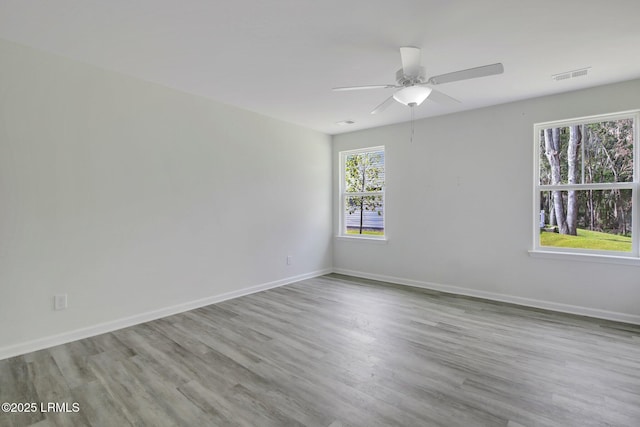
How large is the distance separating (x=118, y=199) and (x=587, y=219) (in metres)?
5.11

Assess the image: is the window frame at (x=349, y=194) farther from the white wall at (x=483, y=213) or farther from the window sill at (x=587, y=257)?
the window sill at (x=587, y=257)

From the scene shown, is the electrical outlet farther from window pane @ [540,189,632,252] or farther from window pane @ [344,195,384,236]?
window pane @ [540,189,632,252]

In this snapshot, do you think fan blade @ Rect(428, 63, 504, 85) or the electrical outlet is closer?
fan blade @ Rect(428, 63, 504, 85)

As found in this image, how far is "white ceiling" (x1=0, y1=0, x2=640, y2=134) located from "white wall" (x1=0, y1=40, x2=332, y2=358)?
12.7 inches

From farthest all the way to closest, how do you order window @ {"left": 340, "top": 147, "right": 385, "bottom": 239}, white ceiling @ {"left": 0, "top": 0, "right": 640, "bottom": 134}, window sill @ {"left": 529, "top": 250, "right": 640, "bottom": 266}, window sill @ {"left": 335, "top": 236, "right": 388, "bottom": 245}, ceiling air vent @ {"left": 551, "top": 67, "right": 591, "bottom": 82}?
1. window @ {"left": 340, "top": 147, "right": 385, "bottom": 239}
2. window sill @ {"left": 335, "top": 236, "right": 388, "bottom": 245}
3. window sill @ {"left": 529, "top": 250, "right": 640, "bottom": 266}
4. ceiling air vent @ {"left": 551, "top": 67, "right": 591, "bottom": 82}
5. white ceiling @ {"left": 0, "top": 0, "right": 640, "bottom": 134}

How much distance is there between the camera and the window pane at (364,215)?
17.2ft

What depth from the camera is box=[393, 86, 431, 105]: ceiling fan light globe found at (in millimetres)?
2574

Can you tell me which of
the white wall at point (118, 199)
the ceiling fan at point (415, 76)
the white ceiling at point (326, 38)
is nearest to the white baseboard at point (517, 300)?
the white wall at point (118, 199)

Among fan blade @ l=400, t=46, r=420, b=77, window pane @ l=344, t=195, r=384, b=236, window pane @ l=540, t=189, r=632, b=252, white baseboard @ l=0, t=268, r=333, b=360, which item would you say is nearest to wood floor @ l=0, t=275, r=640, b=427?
white baseboard @ l=0, t=268, r=333, b=360

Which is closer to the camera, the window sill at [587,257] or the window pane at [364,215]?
the window sill at [587,257]

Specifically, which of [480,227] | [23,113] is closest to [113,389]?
[23,113]

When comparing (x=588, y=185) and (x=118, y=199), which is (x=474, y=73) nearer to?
(x=588, y=185)

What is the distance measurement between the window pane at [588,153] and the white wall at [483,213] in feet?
0.64

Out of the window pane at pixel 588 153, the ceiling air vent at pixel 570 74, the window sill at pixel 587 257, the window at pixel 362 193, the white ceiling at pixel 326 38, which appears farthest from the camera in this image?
the window at pixel 362 193
